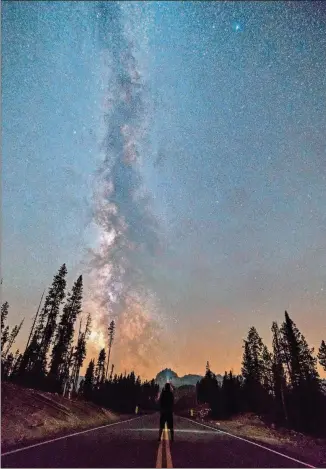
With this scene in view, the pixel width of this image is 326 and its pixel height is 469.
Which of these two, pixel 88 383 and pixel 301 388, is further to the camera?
pixel 88 383

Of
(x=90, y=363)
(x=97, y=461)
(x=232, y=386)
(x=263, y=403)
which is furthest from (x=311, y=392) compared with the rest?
(x=90, y=363)

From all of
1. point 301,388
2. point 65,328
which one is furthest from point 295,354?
point 65,328

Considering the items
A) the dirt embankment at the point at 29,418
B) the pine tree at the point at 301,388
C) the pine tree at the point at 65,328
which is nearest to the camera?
the dirt embankment at the point at 29,418

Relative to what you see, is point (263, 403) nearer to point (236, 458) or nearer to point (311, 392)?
point (311, 392)

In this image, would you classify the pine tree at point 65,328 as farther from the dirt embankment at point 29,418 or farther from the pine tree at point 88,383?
the dirt embankment at point 29,418

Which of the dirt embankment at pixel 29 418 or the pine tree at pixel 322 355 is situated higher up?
the pine tree at pixel 322 355

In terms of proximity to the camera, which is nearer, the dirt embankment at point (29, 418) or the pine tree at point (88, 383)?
the dirt embankment at point (29, 418)

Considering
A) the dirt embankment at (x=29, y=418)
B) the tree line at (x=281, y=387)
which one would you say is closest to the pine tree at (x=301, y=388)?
the tree line at (x=281, y=387)

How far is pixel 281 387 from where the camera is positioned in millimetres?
41188

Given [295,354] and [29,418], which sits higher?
[295,354]

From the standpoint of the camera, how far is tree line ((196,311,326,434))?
39906mm

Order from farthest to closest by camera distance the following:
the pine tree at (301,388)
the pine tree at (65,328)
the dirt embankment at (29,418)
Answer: the pine tree at (65,328)
the pine tree at (301,388)
the dirt embankment at (29,418)

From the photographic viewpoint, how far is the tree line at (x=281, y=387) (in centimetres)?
3991

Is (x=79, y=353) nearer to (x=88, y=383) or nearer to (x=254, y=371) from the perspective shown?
(x=88, y=383)
